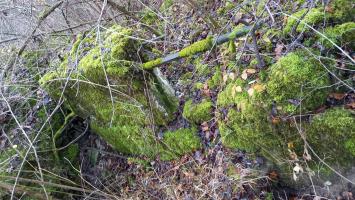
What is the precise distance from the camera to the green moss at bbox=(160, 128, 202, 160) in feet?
15.7

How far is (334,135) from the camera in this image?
3.22 meters

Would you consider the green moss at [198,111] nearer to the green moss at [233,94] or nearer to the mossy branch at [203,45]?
the green moss at [233,94]

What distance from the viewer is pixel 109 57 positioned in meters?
4.70

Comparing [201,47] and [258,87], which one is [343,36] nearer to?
[258,87]

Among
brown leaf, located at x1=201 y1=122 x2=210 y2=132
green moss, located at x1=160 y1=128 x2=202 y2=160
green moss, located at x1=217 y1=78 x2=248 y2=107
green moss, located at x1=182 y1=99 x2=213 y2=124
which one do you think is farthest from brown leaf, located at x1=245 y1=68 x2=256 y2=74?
green moss, located at x1=160 y1=128 x2=202 y2=160

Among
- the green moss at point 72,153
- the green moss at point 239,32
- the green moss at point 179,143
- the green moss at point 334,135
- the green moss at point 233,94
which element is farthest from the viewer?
the green moss at point 72,153

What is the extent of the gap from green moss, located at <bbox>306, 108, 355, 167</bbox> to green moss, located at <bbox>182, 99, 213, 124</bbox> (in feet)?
4.58

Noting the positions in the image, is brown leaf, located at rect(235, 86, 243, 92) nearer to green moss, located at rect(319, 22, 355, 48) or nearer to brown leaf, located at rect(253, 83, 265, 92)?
brown leaf, located at rect(253, 83, 265, 92)

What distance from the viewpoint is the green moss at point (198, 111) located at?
4.44 metres

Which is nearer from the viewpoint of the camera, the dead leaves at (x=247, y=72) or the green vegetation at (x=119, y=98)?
the dead leaves at (x=247, y=72)

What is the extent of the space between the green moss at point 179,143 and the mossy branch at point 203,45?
1014 millimetres

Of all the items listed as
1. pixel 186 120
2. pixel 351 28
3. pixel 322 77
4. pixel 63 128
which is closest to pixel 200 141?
pixel 186 120

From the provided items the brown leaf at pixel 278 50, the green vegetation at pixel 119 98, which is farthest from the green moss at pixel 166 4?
the brown leaf at pixel 278 50

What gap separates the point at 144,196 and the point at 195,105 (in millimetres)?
1694
